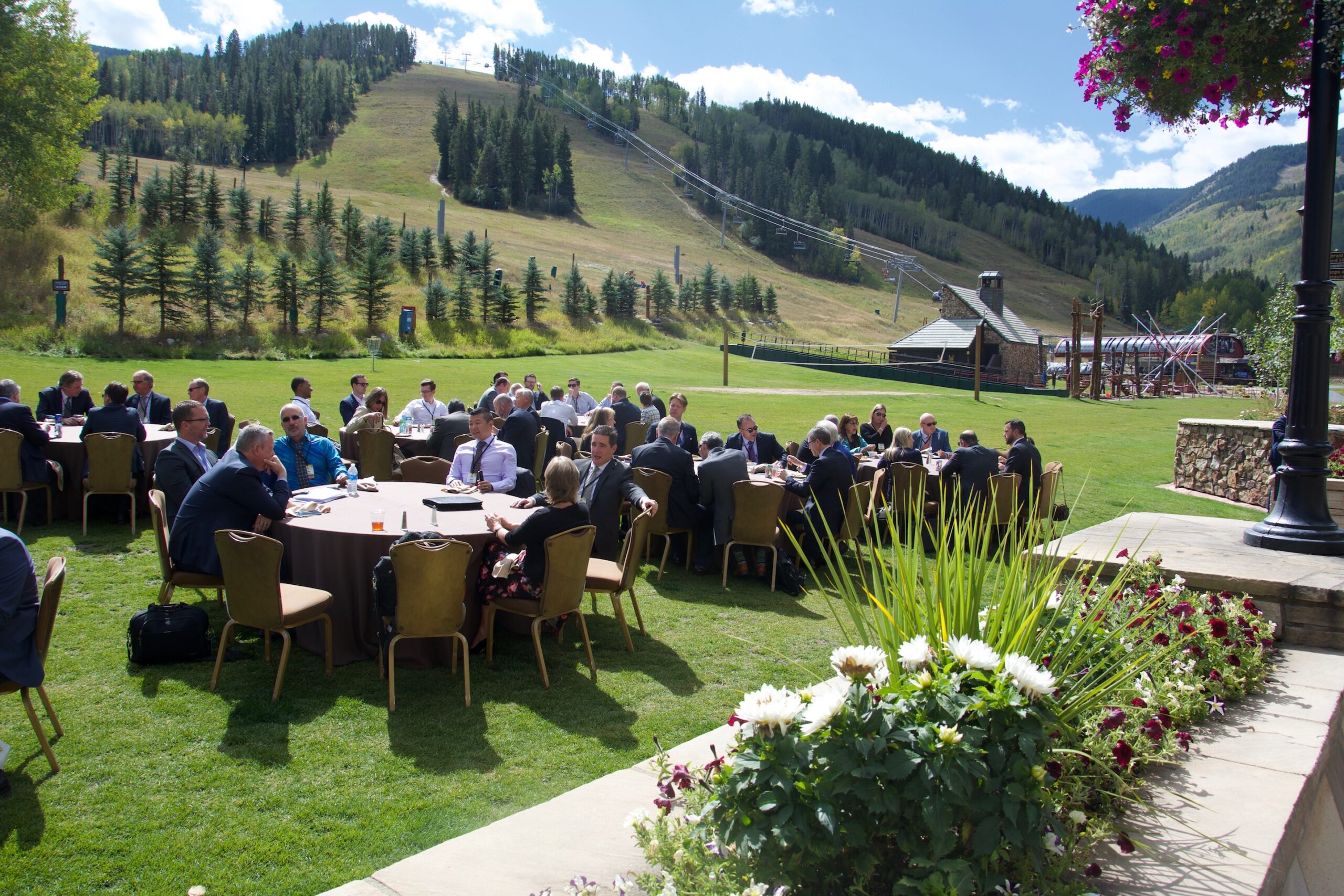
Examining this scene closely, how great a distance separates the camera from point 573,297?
52156 mm

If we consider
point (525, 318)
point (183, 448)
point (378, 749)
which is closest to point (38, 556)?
point (183, 448)

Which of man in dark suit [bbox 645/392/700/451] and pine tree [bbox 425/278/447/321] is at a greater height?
pine tree [bbox 425/278/447/321]

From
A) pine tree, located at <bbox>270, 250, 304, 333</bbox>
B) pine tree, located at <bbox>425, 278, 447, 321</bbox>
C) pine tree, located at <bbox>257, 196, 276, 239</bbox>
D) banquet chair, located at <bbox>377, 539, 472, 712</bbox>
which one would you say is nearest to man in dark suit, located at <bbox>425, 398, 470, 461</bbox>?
banquet chair, located at <bbox>377, 539, 472, 712</bbox>

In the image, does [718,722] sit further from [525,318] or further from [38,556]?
[525,318]

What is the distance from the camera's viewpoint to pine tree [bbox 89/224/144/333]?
3262cm

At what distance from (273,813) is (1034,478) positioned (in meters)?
8.68

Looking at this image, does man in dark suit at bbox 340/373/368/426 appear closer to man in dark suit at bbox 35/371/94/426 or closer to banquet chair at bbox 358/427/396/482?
banquet chair at bbox 358/427/396/482

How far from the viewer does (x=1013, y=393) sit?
43.7 metres

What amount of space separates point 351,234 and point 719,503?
51.6 metres

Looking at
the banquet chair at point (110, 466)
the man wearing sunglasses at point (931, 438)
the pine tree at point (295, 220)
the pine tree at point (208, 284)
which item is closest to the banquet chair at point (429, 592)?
the banquet chair at point (110, 466)

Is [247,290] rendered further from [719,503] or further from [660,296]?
[719,503]

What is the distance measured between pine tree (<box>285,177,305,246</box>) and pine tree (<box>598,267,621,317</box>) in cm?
2032

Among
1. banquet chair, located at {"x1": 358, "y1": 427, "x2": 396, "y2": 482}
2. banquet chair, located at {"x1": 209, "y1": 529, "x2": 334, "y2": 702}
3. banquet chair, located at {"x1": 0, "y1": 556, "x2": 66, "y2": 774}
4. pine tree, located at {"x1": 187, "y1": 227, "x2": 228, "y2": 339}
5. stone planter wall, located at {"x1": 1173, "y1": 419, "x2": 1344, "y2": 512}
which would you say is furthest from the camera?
pine tree, located at {"x1": 187, "y1": 227, "x2": 228, "y2": 339}

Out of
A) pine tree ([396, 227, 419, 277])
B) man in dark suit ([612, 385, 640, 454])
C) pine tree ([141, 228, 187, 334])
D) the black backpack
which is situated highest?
pine tree ([396, 227, 419, 277])
